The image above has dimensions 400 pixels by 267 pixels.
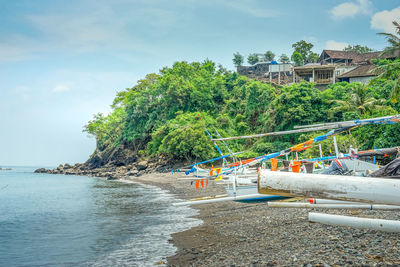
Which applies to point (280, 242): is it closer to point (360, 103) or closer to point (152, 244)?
point (152, 244)

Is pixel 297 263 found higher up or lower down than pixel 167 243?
higher up

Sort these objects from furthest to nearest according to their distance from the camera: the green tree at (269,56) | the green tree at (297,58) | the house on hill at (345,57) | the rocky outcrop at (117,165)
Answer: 1. the green tree at (269,56)
2. the green tree at (297,58)
3. the house on hill at (345,57)
4. the rocky outcrop at (117,165)

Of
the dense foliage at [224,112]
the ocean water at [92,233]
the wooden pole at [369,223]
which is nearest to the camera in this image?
the wooden pole at [369,223]

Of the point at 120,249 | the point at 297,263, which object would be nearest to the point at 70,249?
the point at 120,249

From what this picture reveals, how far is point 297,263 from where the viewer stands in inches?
229

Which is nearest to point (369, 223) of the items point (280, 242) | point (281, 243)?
point (281, 243)

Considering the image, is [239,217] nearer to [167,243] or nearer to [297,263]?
[167,243]

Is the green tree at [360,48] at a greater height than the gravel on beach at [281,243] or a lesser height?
greater

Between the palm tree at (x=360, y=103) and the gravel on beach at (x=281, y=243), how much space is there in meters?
22.6

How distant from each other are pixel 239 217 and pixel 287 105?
27818mm

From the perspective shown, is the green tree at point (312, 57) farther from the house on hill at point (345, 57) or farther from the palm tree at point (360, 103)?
the palm tree at point (360, 103)

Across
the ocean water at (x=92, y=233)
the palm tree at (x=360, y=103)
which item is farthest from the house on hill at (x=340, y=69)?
the ocean water at (x=92, y=233)

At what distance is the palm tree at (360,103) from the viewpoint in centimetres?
3009

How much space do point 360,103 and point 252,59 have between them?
4545 centimetres
